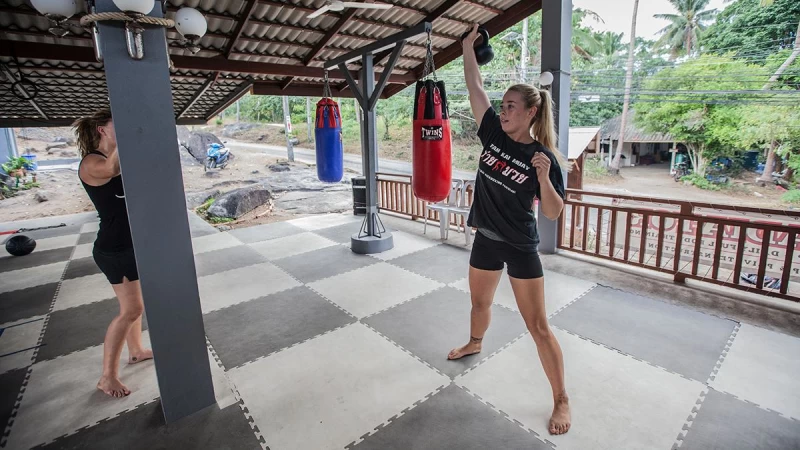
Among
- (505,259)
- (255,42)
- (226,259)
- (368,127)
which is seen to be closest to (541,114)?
(505,259)

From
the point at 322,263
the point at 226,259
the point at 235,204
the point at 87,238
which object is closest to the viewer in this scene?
the point at 322,263

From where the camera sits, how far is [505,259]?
6.66 ft

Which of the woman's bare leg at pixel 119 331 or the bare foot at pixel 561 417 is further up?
the woman's bare leg at pixel 119 331

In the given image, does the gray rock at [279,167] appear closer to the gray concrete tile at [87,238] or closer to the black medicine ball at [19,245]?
the gray concrete tile at [87,238]

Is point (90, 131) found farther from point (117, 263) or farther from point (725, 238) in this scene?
point (725, 238)

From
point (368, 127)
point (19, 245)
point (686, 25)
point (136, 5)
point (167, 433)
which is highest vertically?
point (686, 25)

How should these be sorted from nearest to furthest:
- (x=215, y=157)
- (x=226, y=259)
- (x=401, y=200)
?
(x=226, y=259), (x=401, y=200), (x=215, y=157)

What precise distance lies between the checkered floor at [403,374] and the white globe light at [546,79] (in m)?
2.25

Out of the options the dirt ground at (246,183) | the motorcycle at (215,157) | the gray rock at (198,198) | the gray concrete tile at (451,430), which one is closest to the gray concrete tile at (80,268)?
the dirt ground at (246,183)

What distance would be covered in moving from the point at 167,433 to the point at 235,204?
759cm

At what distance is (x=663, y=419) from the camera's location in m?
2.04

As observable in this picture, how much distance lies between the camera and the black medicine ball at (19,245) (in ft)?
18.1

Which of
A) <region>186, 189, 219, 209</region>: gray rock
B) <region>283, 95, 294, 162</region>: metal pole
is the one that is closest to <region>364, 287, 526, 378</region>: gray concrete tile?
<region>186, 189, 219, 209</region>: gray rock

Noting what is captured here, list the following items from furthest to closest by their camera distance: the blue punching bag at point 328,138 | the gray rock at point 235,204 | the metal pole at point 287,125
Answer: the metal pole at point 287,125 → the gray rock at point 235,204 → the blue punching bag at point 328,138
